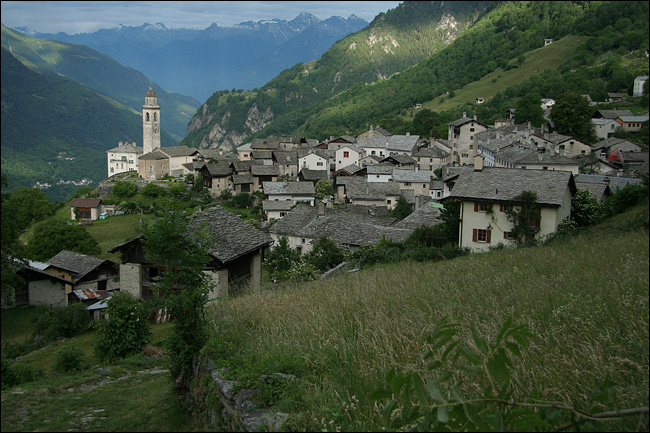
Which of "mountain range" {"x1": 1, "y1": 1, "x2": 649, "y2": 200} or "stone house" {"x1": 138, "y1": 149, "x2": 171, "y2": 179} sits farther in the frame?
"mountain range" {"x1": 1, "y1": 1, "x2": 649, "y2": 200}

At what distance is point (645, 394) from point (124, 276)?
54.8 ft

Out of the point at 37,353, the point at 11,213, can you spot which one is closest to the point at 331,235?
the point at 37,353

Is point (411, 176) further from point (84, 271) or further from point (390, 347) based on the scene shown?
point (390, 347)

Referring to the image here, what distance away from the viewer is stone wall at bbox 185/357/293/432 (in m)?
4.50

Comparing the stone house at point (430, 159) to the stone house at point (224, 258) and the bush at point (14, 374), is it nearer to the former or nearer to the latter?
the stone house at point (224, 258)

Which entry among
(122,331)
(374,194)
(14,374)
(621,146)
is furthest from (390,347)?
(621,146)

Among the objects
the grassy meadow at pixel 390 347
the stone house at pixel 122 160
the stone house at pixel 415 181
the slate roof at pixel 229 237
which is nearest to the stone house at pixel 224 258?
the slate roof at pixel 229 237

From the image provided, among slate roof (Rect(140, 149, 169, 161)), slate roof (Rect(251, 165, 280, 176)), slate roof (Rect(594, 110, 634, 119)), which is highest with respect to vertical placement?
slate roof (Rect(594, 110, 634, 119))

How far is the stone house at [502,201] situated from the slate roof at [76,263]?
70.4ft

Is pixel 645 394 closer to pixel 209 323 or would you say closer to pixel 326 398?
pixel 326 398

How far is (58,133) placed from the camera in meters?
146

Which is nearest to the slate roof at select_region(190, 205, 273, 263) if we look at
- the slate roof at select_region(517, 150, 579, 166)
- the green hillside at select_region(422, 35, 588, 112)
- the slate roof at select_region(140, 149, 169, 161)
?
the slate roof at select_region(517, 150, 579, 166)

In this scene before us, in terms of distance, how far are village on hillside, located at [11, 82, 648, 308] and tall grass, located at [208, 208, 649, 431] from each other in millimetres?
1621

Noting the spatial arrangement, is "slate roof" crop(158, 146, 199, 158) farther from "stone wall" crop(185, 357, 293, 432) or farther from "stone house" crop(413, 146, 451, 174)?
"stone wall" crop(185, 357, 293, 432)
